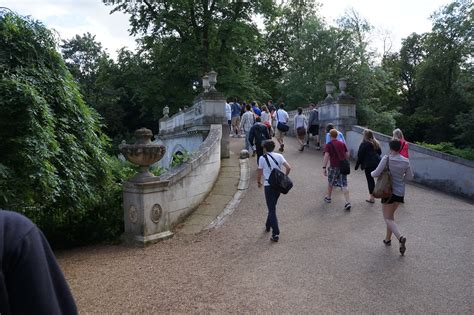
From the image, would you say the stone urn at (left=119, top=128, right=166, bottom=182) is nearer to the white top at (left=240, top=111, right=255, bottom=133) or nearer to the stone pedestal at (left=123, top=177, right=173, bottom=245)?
the stone pedestal at (left=123, top=177, right=173, bottom=245)

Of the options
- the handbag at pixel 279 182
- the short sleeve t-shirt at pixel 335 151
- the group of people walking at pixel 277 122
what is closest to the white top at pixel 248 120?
the group of people walking at pixel 277 122

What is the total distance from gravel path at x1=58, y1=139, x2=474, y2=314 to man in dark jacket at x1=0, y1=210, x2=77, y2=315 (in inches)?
144

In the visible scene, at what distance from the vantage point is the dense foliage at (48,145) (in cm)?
588

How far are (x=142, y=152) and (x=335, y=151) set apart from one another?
4247 mm

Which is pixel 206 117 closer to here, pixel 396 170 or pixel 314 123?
pixel 314 123

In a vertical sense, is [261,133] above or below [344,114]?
below

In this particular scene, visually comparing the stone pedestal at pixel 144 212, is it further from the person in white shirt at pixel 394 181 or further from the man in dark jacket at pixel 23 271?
the man in dark jacket at pixel 23 271

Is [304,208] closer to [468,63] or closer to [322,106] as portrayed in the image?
[322,106]

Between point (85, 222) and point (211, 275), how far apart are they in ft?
11.6

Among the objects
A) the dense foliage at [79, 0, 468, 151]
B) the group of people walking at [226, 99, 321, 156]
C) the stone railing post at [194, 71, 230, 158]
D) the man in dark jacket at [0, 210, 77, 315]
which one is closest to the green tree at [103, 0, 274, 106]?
the dense foliage at [79, 0, 468, 151]

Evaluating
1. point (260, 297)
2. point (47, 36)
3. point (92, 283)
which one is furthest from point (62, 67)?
point (260, 297)

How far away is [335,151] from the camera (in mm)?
9219

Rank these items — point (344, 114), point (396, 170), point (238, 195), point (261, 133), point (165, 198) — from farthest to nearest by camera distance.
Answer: point (344, 114), point (261, 133), point (238, 195), point (165, 198), point (396, 170)

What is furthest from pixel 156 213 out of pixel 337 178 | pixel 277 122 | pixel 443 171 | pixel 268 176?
pixel 443 171
